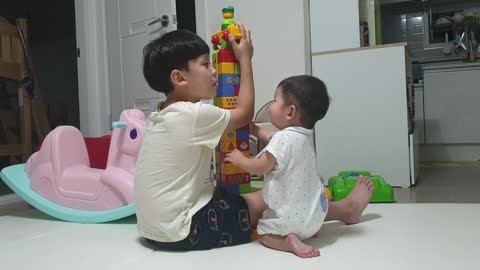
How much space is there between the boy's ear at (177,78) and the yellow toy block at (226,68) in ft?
0.52

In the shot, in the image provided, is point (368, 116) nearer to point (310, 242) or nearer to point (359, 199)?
point (359, 199)

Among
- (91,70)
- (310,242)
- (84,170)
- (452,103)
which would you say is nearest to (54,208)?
(84,170)

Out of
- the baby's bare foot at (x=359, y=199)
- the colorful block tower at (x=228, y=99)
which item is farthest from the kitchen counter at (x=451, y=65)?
the colorful block tower at (x=228, y=99)

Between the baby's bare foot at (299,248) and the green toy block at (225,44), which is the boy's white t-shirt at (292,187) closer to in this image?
the baby's bare foot at (299,248)

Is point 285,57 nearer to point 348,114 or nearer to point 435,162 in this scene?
point 348,114

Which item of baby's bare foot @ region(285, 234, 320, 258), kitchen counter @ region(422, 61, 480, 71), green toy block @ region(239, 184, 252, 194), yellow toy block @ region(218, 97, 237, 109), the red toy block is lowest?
baby's bare foot @ region(285, 234, 320, 258)

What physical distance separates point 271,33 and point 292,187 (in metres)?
1.86

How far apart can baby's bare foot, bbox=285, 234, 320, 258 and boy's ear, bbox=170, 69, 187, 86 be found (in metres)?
0.48

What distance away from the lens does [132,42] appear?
2855mm

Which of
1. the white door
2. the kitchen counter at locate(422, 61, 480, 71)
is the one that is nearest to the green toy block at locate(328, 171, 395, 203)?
the white door

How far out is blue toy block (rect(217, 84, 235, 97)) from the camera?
1.27 meters

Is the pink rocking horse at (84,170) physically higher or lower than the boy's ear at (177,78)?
lower

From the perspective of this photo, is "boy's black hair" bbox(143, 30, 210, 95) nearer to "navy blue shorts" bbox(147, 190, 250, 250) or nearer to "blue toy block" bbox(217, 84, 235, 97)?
"blue toy block" bbox(217, 84, 235, 97)

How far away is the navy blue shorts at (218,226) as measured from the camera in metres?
1.09
